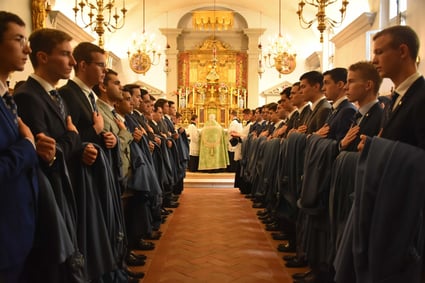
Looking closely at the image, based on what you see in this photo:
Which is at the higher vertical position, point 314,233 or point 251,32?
point 251,32

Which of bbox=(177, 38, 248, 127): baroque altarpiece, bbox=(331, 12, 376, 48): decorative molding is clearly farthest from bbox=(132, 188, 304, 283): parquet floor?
bbox=(177, 38, 248, 127): baroque altarpiece

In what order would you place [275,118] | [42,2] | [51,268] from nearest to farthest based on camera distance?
[51,268] < [275,118] < [42,2]

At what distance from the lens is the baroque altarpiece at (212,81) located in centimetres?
1756

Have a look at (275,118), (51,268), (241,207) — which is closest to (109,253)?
(51,268)

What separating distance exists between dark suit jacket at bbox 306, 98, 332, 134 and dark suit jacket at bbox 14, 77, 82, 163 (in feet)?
7.41

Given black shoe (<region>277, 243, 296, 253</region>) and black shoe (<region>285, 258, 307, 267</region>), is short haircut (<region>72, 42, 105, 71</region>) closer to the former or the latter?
black shoe (<region>285, 258, 307, 267</region>)

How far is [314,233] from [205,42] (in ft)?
50.0

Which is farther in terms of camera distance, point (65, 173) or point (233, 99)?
point (233, 99)

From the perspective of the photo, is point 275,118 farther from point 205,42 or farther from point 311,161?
point 205,42

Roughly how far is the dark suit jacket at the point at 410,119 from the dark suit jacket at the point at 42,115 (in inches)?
63.9

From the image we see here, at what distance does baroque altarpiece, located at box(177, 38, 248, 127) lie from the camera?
17562mm

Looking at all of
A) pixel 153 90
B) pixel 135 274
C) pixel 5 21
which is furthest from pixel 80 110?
pixel 153 90

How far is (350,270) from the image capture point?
8.00 feet

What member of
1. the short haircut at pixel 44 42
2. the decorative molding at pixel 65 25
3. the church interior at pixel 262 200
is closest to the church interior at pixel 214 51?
the church interior at pixel 262 200
